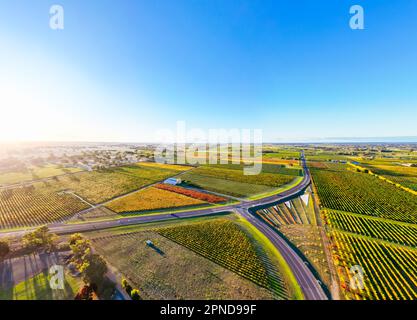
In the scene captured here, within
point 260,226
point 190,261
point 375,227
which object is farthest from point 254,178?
point 190,261

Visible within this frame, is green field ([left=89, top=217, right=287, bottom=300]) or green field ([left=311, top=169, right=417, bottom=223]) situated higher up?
green field ([left=311, top=169, right=417, bottom=223])

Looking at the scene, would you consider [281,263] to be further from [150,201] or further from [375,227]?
[150,201]

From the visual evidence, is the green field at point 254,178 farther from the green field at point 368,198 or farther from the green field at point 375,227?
the green field at point 375,227

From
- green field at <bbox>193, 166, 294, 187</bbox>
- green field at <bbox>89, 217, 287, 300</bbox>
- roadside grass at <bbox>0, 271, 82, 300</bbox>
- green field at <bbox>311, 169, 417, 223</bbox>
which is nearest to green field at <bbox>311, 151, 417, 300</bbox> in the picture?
green field at <bbox>311, 169, 417, 223</bbox>

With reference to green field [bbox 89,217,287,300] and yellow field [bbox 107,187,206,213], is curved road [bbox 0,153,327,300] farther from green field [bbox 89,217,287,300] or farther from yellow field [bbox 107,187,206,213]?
yellow field [bbox 107,187,206,213]

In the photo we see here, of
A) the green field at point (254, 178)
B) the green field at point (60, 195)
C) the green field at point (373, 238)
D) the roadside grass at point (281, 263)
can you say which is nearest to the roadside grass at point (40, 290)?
the green field at point (60, 195)

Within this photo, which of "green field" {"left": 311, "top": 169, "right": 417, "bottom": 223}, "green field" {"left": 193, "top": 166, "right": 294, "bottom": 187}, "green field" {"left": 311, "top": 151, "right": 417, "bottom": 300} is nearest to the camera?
"green field" {"left": 311, "top": 151, "right": 417, "bottom": 300}

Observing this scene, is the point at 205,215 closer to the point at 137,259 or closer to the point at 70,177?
the point at 137,259
